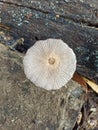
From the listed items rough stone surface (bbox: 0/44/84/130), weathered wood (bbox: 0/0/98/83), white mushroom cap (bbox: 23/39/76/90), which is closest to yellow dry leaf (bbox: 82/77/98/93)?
weathered wood (bbox: 0/0/98/83)

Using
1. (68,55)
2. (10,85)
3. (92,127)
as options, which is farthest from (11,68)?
(92,127)

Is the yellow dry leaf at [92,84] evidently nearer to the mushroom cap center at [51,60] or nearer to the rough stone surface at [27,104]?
the rough stone surface at [27,104]

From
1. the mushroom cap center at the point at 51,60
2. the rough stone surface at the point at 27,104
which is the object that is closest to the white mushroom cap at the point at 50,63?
the mushroom cap center at the point at 51,60

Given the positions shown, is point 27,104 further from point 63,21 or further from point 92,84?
point 63,21

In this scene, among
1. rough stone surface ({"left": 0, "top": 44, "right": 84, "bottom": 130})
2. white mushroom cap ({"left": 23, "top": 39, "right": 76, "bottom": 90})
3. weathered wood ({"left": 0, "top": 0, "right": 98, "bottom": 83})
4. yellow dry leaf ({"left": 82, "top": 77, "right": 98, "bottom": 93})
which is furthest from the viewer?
yellow dry leaf ({"left": 82, "top": 77, "right": 98, "bottom": 93})

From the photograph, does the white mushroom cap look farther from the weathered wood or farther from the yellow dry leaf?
the yellow dry leaf

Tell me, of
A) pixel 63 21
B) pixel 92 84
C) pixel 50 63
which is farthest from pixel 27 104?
pixel 63 21

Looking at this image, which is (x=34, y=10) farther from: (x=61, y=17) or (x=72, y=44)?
(x=72, y=44)
